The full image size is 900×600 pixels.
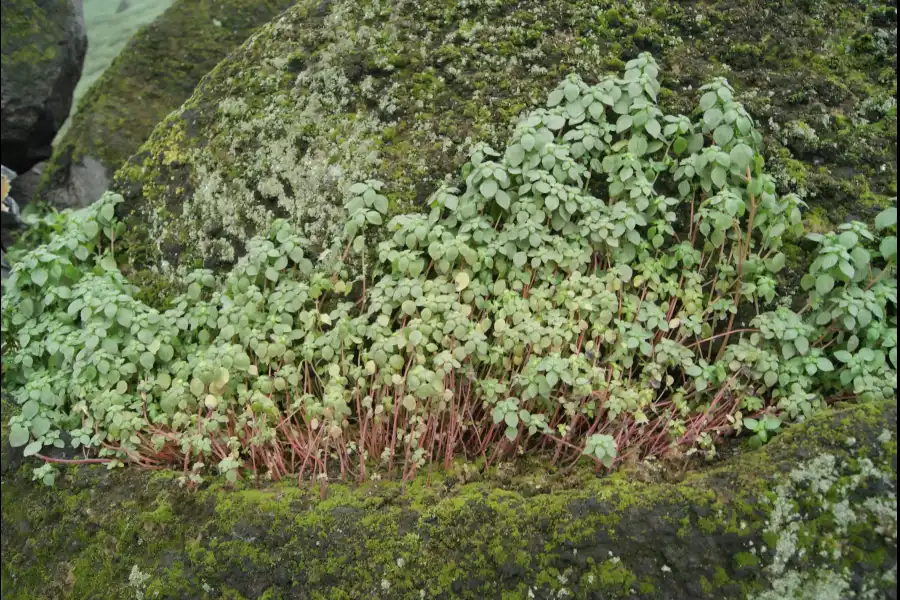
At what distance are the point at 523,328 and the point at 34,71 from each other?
6.51 meters

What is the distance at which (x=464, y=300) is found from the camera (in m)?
3.33

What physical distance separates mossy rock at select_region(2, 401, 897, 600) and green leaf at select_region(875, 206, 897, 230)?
2.93 ft

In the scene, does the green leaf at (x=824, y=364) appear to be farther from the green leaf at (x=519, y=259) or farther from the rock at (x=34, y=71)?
the rock at (x=34, y=71)

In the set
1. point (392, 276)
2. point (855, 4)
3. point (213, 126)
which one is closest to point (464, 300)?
point (392, 276)

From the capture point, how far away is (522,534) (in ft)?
8.66

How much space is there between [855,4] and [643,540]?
3.16m

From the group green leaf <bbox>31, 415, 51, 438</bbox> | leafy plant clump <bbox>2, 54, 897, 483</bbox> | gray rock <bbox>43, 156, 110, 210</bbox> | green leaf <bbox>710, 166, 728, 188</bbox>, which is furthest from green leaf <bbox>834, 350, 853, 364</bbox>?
gray rock <bbox>43, 156, 110, 210</bbox>

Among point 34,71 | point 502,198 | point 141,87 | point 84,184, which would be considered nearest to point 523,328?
point 502,198

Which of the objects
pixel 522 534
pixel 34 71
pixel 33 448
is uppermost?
pixel 34 71

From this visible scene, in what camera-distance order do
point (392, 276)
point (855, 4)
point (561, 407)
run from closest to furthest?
point (561, 407) < point (392, 276) < point (855, 4)

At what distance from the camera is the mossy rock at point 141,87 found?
6695mm

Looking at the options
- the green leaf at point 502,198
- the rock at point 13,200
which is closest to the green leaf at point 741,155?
the green leaf at point 502,198

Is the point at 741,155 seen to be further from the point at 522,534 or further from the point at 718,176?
the point at 522,534

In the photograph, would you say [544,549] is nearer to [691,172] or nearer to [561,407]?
[561,407]
